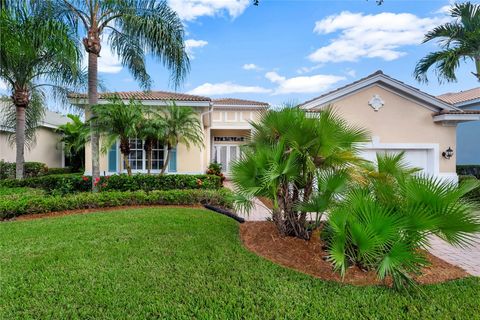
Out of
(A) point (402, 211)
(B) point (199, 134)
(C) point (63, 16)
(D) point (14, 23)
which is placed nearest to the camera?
(A) point (402, 211)

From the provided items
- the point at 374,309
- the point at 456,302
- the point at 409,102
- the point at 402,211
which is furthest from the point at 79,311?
the point at 409,102

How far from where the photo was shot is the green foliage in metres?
3.31

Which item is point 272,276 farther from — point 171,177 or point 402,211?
point 171,177

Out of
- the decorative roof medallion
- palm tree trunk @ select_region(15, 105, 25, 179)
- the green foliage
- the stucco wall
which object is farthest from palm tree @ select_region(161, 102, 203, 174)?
the stucco wall

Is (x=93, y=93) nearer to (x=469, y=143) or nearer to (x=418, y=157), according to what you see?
(x=418, y=157)

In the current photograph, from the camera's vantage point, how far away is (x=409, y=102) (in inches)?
452

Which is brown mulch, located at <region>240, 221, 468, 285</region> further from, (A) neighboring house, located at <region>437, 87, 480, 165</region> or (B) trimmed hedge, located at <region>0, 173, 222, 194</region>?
(A) neighboring house, located at <region>437, 87, 480, 165</region>

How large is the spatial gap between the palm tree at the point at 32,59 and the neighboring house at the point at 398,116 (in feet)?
31.2

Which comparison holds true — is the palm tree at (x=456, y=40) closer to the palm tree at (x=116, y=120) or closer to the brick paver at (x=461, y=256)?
the brick paver at (x=461, y=256)

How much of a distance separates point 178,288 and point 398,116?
476 inches

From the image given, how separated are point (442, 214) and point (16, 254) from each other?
23.0 ft

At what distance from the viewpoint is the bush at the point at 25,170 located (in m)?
14.7

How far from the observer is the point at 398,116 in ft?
37.6

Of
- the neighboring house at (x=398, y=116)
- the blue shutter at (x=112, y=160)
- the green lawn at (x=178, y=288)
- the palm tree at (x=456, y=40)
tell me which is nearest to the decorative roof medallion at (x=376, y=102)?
the neighboring house at (x=398, y=116)
